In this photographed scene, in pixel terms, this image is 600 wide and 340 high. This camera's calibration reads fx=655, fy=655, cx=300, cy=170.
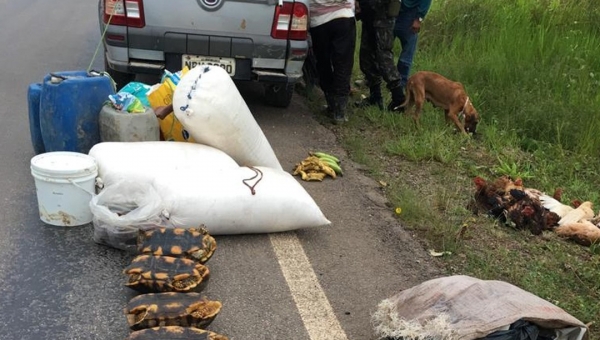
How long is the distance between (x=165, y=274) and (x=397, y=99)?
4.67 meters

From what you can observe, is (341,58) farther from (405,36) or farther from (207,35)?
(207,35)

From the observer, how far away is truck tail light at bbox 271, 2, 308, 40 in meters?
5.86

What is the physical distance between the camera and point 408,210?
461 centimetres

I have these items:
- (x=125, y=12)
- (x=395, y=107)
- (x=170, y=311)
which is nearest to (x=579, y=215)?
(x=395, y=107)

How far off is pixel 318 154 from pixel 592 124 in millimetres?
3041

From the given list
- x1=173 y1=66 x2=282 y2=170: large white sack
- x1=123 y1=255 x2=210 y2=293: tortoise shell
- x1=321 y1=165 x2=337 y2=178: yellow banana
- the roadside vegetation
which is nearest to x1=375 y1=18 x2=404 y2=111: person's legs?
the roadside vegetation

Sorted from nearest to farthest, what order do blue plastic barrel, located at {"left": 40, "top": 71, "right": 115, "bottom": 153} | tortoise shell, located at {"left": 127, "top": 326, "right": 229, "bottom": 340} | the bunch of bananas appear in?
tortoise shell, located at {"left": 127, "top": 326, "right": 229, "bottom": 340} < blue plastic barrel, located at {"left": 40, "top": 71, "right": 115, "bottom": 153} < the bunch of bananas

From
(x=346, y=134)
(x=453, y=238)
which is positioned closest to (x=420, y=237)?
(x=453, y=238)

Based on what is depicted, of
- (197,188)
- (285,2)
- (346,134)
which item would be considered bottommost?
(346,134)

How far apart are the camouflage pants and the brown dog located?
0.77ft

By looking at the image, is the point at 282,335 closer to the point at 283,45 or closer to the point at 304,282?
the point at 304,282

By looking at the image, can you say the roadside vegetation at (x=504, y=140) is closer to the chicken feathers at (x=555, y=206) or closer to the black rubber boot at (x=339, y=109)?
the black rubber boot at (x=339, y=109)

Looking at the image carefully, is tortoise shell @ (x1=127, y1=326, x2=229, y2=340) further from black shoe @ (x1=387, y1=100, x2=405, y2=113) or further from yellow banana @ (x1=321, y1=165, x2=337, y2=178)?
black shoe @ (x1=387, y1=100, x2=405, y2=113)

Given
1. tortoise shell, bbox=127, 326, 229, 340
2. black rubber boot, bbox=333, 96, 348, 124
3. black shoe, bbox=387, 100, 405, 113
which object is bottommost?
black shoe, bbox=387, 100, 405, 113
